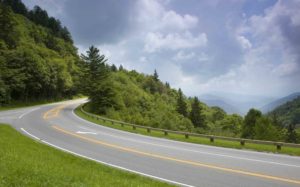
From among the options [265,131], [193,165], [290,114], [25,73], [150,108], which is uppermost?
[290,114]

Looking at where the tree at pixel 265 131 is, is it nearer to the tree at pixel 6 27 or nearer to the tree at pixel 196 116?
the tree at pixel 196 116

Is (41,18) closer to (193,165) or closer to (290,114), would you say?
(290,114)

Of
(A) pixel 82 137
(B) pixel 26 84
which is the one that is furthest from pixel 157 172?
(B) pixel 26 84

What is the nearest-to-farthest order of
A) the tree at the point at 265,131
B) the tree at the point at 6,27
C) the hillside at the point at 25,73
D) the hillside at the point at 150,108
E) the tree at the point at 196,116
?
the hillside at the point at 150,108
the tree at the point at 265,131
the hillside at the point at 25,73
the tree at the point at 6,27
the tree at the point at 196,116

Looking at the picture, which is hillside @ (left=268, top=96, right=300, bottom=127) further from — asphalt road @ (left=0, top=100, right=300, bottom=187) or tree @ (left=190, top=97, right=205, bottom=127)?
asphalt road @ (left=0, top=100, right=300, bottom=187)

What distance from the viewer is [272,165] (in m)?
13.1

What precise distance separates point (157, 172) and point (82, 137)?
39.4 feet

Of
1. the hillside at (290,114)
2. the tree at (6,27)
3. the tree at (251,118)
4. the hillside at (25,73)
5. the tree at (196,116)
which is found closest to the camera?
the hillside at (25,73)

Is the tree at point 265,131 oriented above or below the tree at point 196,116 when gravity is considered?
below

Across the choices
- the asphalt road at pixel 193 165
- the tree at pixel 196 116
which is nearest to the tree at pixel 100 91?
the asphalt road at pixel 193 165

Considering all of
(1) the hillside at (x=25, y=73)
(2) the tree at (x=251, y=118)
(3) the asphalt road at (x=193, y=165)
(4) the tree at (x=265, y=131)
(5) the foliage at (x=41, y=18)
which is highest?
(5) the foliage at (x=41, y=18)

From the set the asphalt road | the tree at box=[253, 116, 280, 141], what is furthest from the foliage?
the asphalt road

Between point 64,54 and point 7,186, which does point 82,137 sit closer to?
point 7,186

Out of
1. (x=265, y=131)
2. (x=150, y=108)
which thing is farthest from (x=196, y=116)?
(x=265, y=131)
